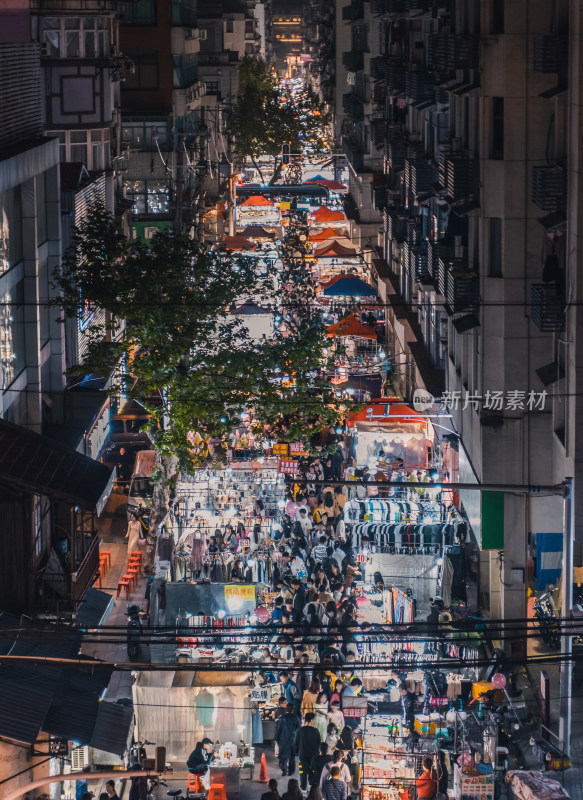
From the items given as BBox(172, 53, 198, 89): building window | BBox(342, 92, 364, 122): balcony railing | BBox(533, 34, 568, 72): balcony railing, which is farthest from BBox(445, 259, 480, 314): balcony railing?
BBox(342, 92, 364, 122): balcony railing

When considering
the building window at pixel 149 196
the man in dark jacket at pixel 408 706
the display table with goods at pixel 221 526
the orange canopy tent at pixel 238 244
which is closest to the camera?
the man in dark jacket at pixel 408 706

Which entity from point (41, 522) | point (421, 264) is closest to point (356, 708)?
point (41, 522)

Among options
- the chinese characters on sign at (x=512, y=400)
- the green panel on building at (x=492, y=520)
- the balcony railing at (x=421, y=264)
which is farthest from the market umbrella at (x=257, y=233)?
the green panel on building at (x=492, y=520)

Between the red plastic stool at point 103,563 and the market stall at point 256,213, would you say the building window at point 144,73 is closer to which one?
the market stall at point 256,213

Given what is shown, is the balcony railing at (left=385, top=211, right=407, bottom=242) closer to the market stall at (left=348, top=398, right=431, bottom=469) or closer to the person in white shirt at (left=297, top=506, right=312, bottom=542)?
the market stall at (left=348, top=398, right=431, bottom=469)

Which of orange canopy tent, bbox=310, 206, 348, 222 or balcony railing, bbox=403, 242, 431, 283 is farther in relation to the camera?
orange canopy tent, bbox=310, 206, 348, 222

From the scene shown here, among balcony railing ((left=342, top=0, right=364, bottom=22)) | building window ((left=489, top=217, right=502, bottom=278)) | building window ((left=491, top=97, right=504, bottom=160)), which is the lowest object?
building window ((left=489, top=217, right=502, bottom=278))
